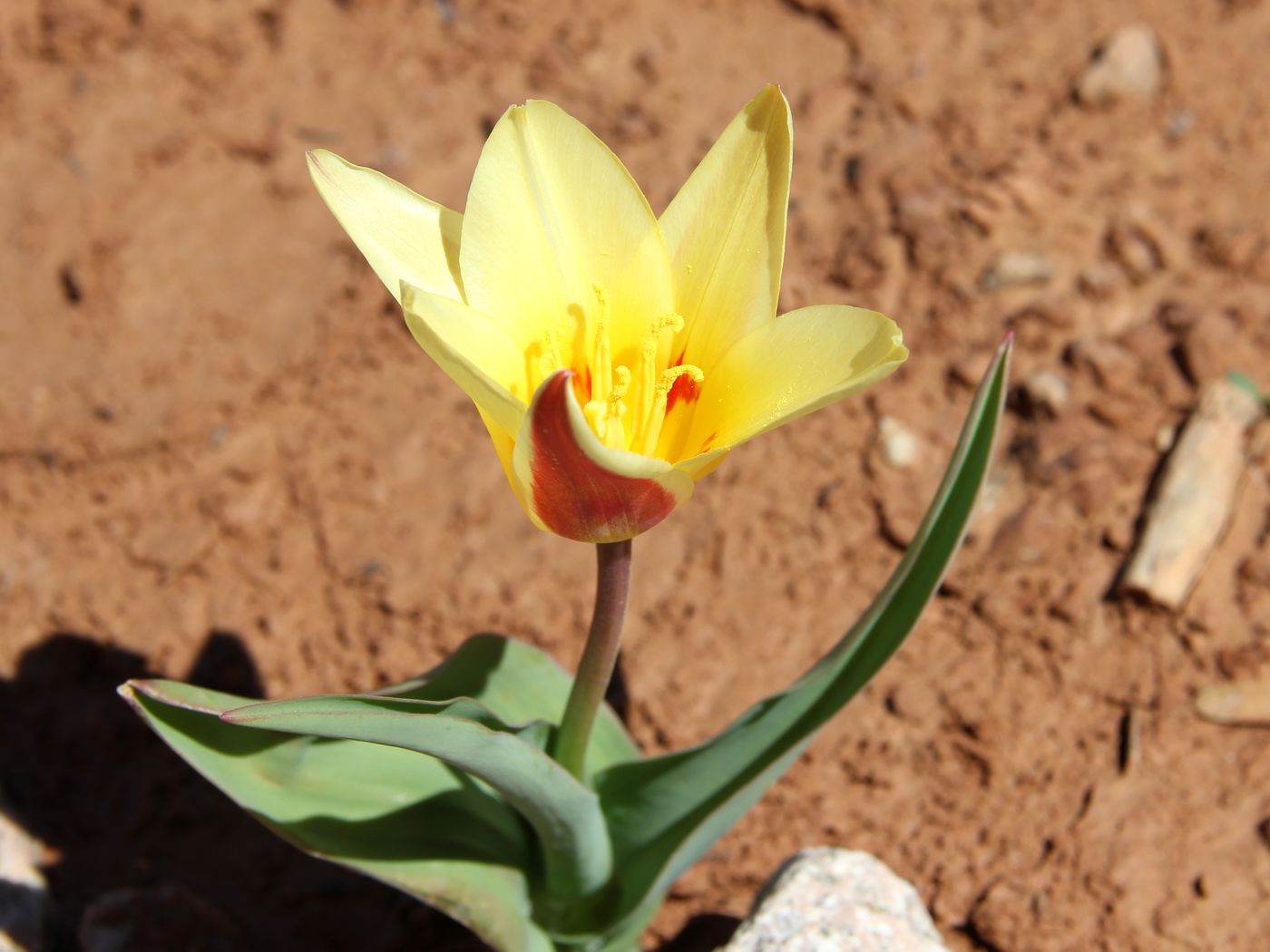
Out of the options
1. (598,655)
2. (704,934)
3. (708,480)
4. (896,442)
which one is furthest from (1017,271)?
(598,655)

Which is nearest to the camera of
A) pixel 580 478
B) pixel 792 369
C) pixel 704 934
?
pixel 580 478

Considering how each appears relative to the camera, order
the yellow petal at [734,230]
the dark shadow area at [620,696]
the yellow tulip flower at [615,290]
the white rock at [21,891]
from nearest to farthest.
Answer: the yellow tulip flower at [615,290]
the yellow petal at [734,230]
the white rock at [21,891]
the dark shadow area at [620,696]

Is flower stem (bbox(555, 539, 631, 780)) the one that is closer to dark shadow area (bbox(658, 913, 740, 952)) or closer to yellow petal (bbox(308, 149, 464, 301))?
yellow petal (bbox(308, 149, 464, 301))

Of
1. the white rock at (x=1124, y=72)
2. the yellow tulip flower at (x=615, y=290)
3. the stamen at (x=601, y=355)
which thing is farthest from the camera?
the white rock at (x=1124, y=72)

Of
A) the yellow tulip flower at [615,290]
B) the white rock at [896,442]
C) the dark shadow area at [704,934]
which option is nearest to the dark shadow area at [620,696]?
the dark shadow area at [704,934]

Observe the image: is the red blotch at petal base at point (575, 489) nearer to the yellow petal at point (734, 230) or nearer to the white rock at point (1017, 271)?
Result: the yellow petal at point (734, 230)

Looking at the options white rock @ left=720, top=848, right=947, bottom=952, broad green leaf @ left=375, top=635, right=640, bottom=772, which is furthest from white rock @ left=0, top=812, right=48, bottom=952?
white rock @ left=720, top=848, right=947, bottom=952

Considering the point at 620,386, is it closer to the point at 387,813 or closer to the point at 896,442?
the point at 387,813
